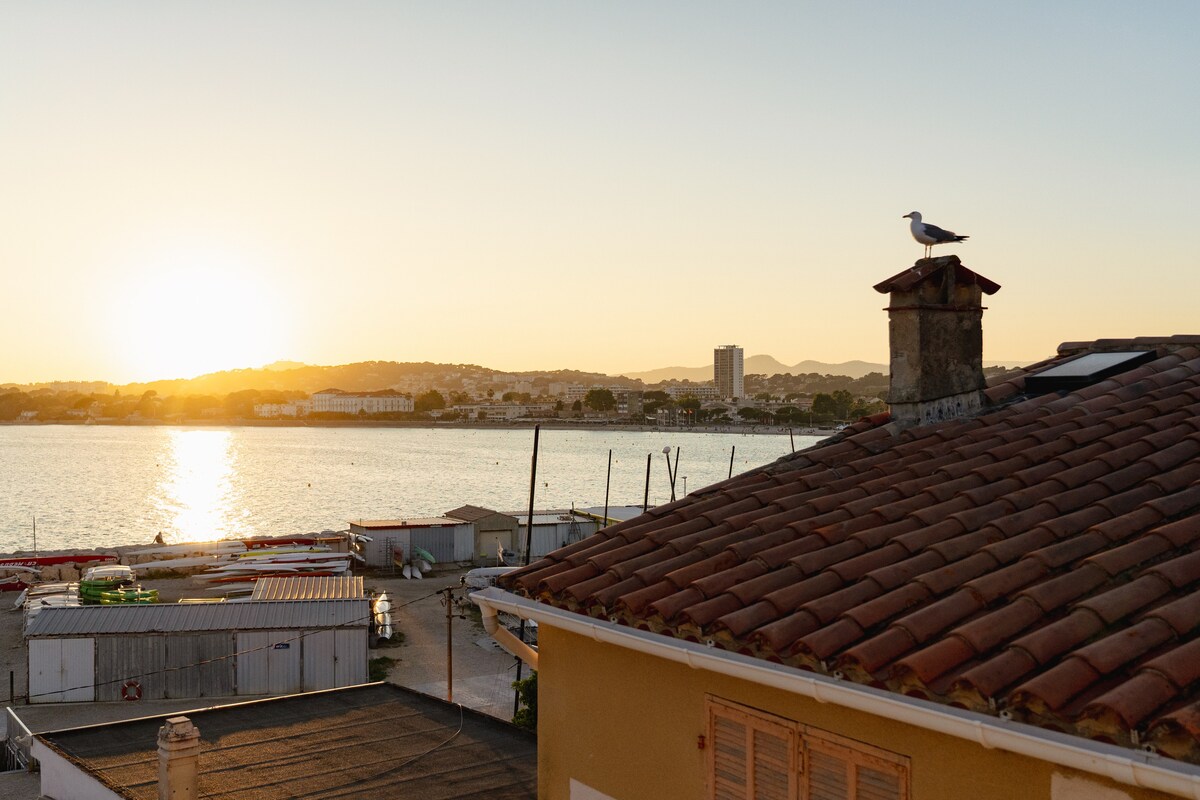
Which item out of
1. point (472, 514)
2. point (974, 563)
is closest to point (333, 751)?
point (974, 563)

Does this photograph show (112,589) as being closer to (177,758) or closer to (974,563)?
(177,758)

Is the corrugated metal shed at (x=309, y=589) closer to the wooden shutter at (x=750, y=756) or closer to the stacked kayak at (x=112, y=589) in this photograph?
the stacked kayak at (x=112, y=589)

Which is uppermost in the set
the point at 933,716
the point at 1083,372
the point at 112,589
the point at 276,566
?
the point at 1083,372

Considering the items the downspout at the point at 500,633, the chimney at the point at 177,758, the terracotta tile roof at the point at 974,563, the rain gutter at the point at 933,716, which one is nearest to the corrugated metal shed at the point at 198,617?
the chimney at the point at 177,758

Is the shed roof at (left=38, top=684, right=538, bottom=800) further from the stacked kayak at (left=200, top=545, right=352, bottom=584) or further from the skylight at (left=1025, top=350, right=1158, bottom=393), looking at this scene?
the stacked kayak at (left=200, top=545, right=352, bottom=584)

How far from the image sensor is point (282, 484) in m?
118

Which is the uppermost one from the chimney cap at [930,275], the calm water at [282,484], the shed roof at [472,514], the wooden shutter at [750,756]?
the chimney cap at [930,275]

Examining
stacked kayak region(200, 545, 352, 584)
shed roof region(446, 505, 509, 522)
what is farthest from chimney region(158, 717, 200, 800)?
shed roof region(446, 505, 509, 522)

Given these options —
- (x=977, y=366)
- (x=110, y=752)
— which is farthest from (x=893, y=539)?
(x=110, y=752)

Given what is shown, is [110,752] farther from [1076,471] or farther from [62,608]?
[62,608]

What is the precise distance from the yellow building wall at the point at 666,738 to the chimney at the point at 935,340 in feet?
9.86

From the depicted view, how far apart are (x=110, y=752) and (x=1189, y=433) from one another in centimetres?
1137

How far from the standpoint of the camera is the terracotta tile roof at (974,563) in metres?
3.39

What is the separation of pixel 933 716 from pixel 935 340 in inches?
167
